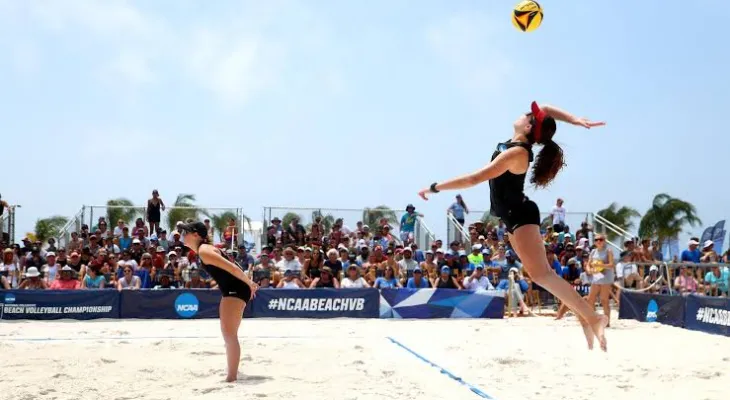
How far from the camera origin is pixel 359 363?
7.69m

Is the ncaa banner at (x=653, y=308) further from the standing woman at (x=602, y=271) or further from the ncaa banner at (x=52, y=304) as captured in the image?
the ncaa banner at (x=52, y=304)

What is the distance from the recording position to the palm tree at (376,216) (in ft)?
61.0

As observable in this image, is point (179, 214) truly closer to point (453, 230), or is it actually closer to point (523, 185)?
point (453, 230)

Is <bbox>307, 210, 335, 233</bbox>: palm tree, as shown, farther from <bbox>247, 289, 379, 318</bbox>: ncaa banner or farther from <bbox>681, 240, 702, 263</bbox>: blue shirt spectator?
<bbox>681, 240, 702, 263</bbox>: blue shirt spectator

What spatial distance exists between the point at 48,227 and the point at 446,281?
11705 millimetres

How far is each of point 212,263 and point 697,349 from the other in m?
6.25

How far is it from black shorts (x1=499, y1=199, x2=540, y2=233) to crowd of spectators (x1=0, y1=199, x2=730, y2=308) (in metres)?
8.38

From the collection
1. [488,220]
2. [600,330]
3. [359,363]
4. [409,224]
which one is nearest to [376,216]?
[409,224]

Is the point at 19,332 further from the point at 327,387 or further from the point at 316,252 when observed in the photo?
the point at 327,387

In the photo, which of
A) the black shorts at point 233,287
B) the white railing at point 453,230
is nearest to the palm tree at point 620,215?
the white railing at point 453,230

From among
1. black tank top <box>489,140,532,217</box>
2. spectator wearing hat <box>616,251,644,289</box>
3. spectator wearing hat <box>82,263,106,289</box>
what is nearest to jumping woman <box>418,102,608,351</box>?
black tank top <box>489,140,532,217</box>

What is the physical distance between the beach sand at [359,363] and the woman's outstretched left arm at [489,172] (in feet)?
7.08

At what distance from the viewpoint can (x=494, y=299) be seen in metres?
14.1

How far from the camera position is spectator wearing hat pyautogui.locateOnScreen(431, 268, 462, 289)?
14.4 meters
